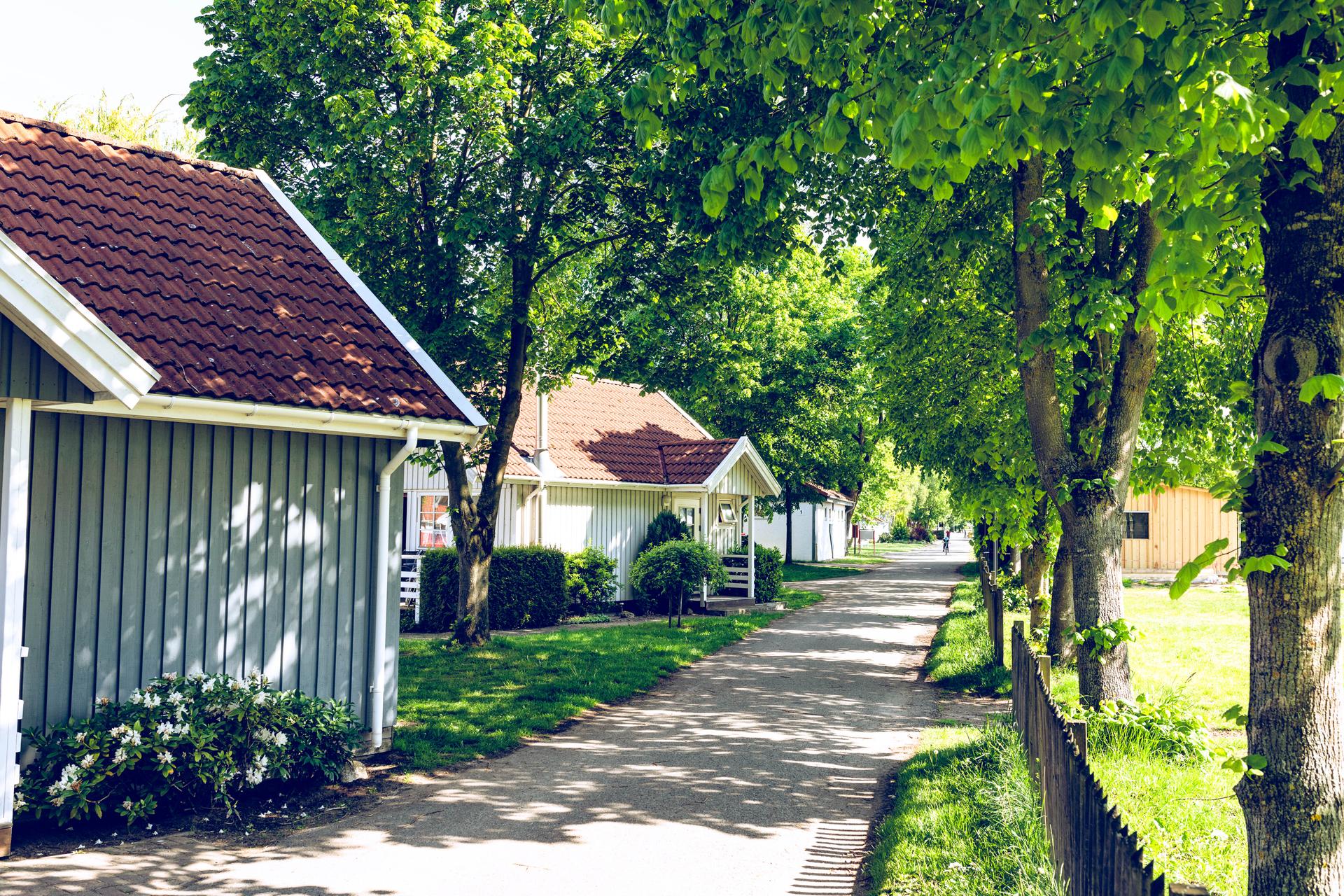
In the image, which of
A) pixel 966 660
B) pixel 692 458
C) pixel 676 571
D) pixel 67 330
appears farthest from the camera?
pixel 692 458

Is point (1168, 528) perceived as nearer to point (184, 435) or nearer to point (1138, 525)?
point (1138, 525)

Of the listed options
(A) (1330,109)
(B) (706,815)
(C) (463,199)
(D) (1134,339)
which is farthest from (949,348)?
(A) (1330,109)

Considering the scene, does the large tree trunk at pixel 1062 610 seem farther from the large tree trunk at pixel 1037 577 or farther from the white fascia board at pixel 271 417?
the white fascia board at pixel 271 417

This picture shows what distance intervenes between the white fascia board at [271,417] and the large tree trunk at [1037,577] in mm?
11127

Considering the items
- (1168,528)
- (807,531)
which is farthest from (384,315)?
(807,531)

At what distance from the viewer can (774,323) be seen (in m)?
35.8

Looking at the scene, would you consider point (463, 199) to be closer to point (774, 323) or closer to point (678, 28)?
point (678, 28)

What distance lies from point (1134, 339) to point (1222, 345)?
334 cm

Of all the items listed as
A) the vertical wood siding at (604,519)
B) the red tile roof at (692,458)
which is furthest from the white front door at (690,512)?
the red tile roof at (692,458)

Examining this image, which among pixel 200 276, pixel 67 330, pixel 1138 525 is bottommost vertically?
pixel 1138 525

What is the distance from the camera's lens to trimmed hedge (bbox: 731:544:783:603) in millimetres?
27359

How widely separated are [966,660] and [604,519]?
37.2 ft

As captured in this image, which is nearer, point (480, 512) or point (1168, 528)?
point (480, 512)

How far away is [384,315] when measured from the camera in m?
10.2
